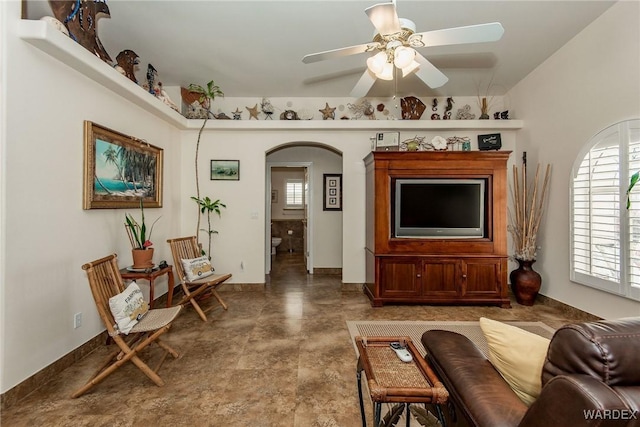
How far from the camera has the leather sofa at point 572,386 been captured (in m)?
0.66

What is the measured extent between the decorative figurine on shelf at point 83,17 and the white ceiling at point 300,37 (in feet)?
0.59

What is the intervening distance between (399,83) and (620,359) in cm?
407

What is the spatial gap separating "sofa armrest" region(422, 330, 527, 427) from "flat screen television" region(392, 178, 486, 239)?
252 centimetres

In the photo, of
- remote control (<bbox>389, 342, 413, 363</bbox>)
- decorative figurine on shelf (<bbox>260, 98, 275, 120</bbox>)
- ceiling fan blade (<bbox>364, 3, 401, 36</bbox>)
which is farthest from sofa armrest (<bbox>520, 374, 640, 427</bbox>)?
decorative figurine on shelf (<bbox>260, 98, 275, 120</bbox>)

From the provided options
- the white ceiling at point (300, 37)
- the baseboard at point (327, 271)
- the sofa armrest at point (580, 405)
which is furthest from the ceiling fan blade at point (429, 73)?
the baseboard at point (327, 271)

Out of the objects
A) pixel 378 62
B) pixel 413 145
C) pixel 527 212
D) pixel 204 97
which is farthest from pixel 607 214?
pixel 204 97

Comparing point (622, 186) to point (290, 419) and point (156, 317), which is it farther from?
point (156, 317)

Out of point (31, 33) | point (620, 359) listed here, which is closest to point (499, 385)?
point (620, 359)

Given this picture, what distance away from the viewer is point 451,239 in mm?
3797

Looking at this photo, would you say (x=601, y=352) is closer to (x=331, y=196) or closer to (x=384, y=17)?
(x=384, y=17)

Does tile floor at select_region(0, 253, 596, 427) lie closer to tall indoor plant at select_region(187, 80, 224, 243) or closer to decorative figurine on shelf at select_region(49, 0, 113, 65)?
tall indoor plant at select_region(187, 80, 224, 243)

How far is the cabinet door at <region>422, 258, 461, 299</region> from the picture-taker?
3779 mm

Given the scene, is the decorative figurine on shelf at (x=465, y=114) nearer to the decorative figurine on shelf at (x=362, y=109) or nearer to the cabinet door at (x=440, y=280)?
the decorative figurine on shelf at (x=362, y=109)

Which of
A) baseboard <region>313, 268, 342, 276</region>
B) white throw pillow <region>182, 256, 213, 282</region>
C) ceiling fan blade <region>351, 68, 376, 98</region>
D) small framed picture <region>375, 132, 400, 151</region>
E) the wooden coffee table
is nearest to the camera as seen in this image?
the wooden coffee table
